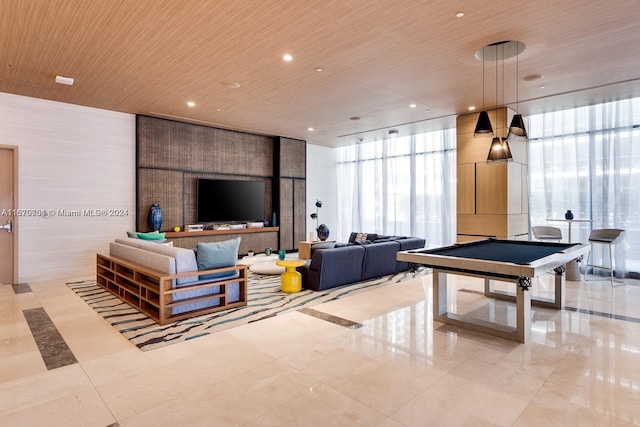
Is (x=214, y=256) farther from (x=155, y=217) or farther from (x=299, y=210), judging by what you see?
(x=299, y=210)

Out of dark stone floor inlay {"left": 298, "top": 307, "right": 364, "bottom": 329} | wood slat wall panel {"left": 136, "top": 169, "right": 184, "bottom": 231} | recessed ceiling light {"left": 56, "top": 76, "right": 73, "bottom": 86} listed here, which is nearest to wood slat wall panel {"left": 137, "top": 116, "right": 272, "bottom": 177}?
wood slat wall panel {"left": 136, "top": 169, "right": 184, "bottom": 231}

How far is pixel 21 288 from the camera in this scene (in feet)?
18.4

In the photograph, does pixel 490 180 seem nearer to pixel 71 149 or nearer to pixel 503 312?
pixel 503 312

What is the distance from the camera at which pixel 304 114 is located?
7309mm

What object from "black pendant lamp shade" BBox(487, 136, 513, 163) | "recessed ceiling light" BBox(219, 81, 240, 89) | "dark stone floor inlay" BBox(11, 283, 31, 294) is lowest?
"dark stone floor inlay" BBox(11, 283, 31, 294)

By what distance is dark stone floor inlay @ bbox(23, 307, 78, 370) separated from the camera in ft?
9.88

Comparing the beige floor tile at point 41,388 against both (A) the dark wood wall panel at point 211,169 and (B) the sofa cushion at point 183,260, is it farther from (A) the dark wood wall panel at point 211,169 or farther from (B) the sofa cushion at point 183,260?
(A) the dark wood wall panel at point 211,169

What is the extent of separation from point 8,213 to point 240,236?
13.1 ft

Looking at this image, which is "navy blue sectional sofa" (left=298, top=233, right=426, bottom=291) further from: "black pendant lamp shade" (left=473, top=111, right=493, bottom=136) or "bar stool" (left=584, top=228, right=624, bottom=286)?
"bar stool" (left=584, top=228, right=624, bottom=286)

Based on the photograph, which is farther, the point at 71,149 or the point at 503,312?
the point at 71,149

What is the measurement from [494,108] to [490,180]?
1337mm

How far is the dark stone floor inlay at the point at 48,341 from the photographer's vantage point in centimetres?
301

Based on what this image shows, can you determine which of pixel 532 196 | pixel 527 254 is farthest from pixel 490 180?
pixel 527 254

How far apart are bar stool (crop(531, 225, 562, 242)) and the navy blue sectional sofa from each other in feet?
7.53
